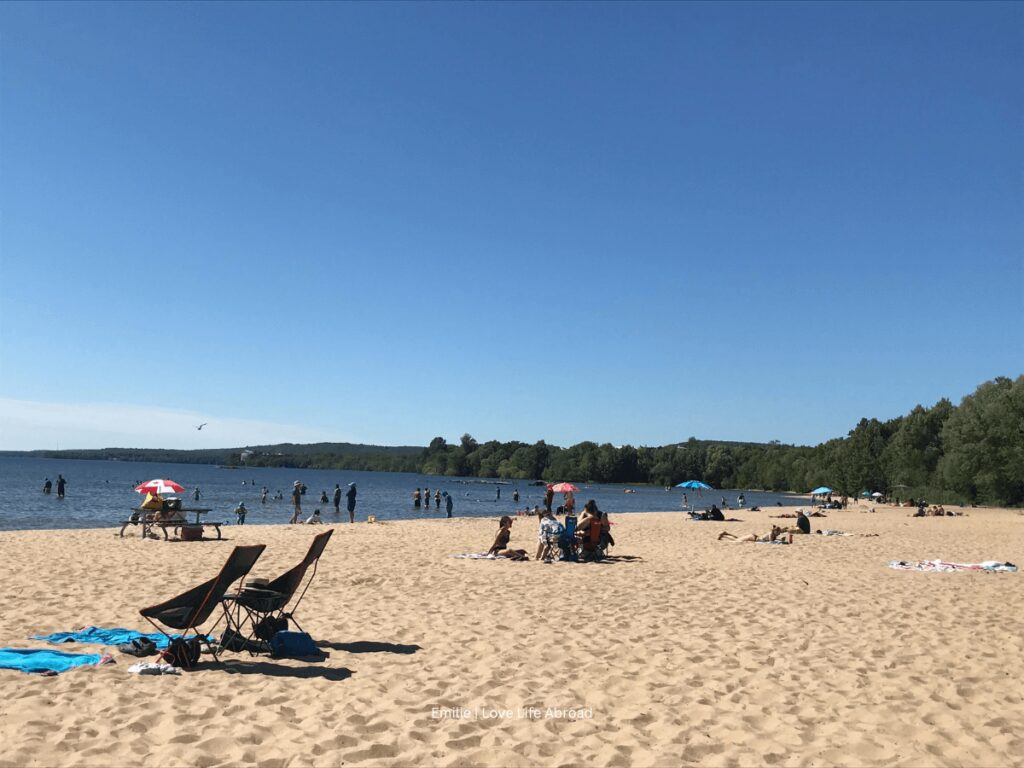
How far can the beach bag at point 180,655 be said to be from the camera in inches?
260

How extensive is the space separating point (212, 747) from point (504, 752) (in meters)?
1.80

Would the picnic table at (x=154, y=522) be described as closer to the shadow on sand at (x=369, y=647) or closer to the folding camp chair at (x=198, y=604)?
the shadow on sand at (x=369, y=647)

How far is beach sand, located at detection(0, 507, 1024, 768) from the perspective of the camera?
193 inches

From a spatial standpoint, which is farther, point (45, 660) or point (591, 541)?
point (591, 541)

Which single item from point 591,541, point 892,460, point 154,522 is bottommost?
point 154,522

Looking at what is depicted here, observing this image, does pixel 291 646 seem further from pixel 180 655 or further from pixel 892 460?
pixel 892 460

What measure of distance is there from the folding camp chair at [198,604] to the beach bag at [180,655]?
14 cm

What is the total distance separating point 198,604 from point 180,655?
1.64 ft

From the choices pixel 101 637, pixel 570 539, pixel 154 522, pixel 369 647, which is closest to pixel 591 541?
pixel 570 539

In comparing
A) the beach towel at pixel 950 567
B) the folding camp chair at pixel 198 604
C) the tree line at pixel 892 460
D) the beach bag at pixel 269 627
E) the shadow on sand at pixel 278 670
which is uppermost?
the tree line at pixel 892 460

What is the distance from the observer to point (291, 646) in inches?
281

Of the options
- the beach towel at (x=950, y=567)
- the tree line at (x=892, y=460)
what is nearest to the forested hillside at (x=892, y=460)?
the tree line at (x=892, y=460)

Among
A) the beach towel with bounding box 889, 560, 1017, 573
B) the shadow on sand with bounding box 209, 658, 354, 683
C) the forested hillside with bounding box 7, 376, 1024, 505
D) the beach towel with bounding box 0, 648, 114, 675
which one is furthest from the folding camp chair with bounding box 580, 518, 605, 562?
the forested hillside with bounding box 7, 376, 1024, 505

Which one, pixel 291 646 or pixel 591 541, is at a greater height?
pixel 591 541
